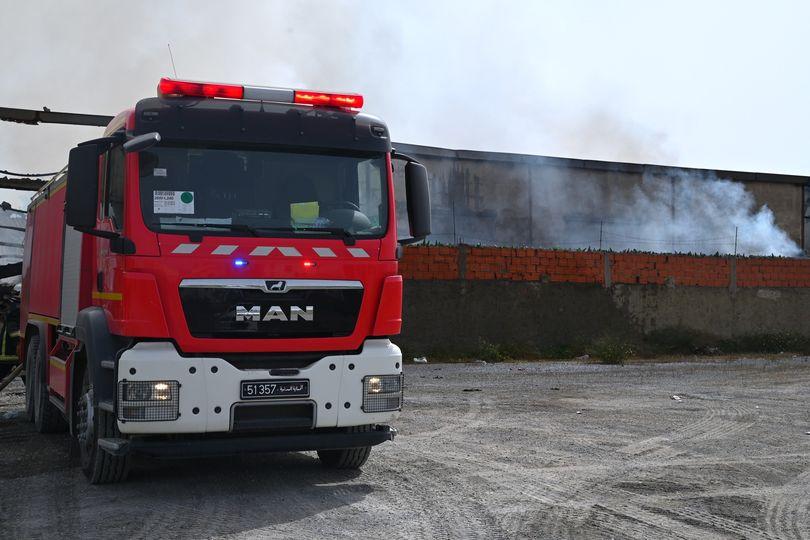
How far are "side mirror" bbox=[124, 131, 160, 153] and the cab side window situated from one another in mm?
170

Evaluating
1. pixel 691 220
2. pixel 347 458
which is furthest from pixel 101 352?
pixel 691 220

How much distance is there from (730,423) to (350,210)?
19.5 ft

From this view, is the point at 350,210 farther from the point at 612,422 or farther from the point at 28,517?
the point at 612,422

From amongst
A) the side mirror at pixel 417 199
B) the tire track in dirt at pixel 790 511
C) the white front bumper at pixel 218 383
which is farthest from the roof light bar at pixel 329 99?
the tire track in dirt at pixel 790 511

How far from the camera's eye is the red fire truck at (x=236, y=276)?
20.6 feet

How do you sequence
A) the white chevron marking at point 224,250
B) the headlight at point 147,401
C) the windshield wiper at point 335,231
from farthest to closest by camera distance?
the windshield wiper at point 335,231, the white chevron marking at point 224,250, the headlight at point 147,401

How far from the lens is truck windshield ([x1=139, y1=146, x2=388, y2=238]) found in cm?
646

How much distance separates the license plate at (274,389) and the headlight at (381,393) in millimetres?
475

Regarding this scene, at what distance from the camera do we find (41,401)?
9.87 m

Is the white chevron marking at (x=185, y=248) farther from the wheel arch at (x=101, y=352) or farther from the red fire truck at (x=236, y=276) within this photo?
the wheel arch at (x=101, y=352)

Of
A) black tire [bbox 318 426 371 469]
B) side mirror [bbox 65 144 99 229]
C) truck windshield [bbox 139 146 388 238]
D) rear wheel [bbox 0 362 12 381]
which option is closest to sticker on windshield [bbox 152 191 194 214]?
truck windshield [bbox 139 146 388 238]

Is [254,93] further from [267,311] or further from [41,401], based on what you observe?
[41,401]

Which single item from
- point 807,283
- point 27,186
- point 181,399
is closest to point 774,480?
point 181,399

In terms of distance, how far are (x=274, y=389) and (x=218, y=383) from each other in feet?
1.34
